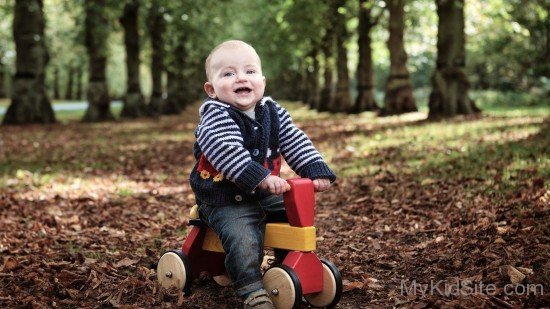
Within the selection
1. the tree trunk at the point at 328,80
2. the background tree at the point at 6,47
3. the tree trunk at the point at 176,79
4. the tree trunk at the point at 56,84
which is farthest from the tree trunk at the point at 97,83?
the tree trunk at the point at 56,84

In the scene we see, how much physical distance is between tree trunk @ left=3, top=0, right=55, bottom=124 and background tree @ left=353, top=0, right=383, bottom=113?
12992 mm

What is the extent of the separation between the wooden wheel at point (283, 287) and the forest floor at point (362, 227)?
0.46 m

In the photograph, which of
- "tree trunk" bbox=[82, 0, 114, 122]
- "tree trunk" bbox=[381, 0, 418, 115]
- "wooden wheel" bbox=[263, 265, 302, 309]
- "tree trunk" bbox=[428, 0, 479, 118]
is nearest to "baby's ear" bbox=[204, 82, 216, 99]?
"wooden wheel" bbox=[263, 265, 302, 309]

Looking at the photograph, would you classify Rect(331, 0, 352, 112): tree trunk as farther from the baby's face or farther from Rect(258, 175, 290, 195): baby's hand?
Rect(258, 175, 290, 195): baby's hand

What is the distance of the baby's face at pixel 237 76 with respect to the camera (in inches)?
156

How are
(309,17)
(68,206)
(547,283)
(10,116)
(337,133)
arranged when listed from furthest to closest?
(309,17), (10,116), (337,133), (68,206), (547,283)

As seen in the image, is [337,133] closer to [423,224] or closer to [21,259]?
[423,224]

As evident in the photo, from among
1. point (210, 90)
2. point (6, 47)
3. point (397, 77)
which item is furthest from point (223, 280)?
point (6, 47)

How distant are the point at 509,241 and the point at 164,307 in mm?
2585

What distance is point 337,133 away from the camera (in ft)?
54.3

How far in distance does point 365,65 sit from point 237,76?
79.1ft

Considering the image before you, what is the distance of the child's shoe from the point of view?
3.66 metres

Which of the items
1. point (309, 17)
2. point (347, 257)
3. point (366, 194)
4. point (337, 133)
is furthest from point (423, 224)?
point (309, 17)

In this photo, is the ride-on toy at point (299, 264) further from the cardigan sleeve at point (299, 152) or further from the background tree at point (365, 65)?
the background tree at point (365, 65)
